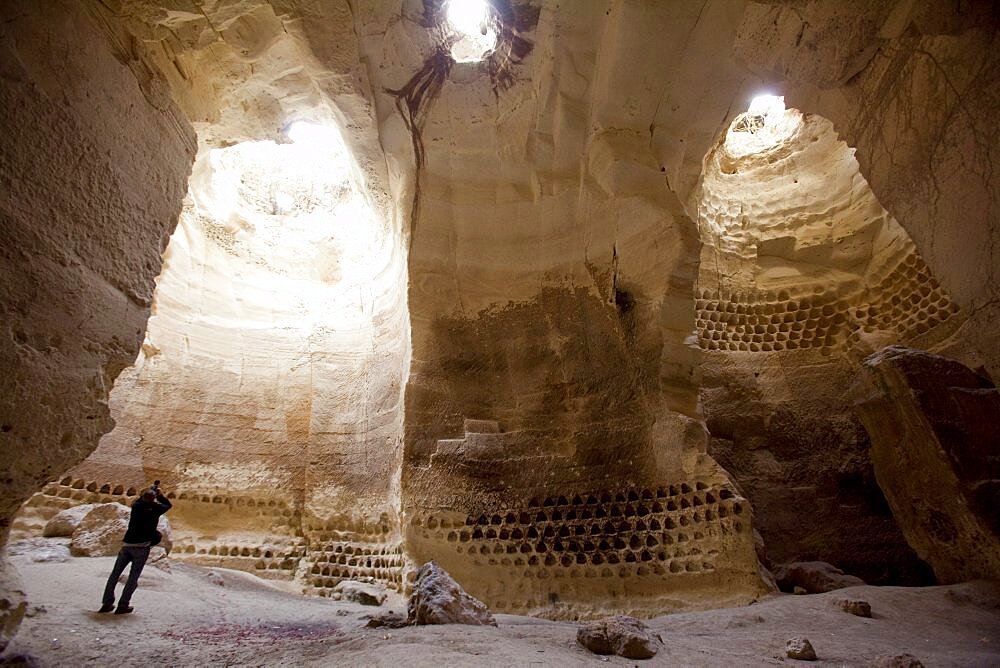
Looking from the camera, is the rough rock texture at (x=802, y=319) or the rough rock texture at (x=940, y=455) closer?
the rough rock texture at (x=940, y=455)

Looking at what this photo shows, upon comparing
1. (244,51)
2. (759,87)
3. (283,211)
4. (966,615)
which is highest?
(283,211)

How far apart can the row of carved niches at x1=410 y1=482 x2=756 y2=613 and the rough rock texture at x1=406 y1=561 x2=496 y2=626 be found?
64.6 inches

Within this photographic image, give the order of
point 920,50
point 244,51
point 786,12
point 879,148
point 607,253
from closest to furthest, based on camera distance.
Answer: point 920,50 < point 879,148 < point 786,12 < point 244,51 < point 607,253

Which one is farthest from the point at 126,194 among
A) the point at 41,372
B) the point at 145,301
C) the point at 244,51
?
the point at 244,51

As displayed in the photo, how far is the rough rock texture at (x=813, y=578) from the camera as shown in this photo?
5.01 m

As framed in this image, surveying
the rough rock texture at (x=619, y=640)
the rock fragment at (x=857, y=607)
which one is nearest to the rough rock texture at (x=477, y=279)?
the rock fragment at (x=857, y=607)

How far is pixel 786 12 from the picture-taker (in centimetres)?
339

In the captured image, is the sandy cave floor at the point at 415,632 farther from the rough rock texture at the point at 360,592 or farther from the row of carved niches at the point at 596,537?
the rough rock texture at the point at 360,592

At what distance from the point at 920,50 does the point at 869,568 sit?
230 inches

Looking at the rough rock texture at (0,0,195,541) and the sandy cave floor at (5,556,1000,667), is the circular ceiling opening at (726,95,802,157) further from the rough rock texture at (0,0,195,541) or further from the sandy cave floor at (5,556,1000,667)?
the rough rock texture at (0,0,195,541)

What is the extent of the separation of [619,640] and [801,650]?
865mm

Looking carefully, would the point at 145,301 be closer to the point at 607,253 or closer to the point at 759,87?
the point at 607,253

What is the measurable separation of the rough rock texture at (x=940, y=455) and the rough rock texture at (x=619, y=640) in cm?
308

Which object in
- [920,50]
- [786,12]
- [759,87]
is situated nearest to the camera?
[920,50]
